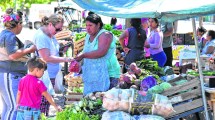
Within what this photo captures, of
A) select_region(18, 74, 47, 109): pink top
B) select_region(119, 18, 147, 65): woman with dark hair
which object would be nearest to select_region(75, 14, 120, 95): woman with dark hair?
select_region(18, 74, 47, 109): pink top

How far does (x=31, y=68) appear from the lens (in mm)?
6797

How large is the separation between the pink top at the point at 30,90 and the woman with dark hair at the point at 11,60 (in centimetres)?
60

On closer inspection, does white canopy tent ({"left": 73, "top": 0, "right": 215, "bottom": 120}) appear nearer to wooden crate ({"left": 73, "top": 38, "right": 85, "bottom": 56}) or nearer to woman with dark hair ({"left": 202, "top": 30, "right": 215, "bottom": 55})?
wooden crate ({"left": 73, "top": 38, "right": 85, "bottom": 56})

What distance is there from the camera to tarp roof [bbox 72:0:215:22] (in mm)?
5586

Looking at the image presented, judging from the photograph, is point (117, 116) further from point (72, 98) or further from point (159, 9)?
point (72, 98)

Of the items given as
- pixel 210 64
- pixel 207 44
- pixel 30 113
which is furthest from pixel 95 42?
pixel 207 44

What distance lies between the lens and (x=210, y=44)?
12.1 meters

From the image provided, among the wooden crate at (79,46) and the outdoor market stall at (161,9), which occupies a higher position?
the outdoor market stall at (161,9)

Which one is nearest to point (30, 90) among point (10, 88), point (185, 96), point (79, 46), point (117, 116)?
point (10, 88)

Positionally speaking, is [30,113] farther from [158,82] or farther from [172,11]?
[172,11]

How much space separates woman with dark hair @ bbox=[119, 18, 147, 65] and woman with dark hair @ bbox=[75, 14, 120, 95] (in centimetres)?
188

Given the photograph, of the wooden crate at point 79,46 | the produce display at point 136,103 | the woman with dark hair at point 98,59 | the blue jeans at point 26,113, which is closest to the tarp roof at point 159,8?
the woman with dark hair at point 98,59

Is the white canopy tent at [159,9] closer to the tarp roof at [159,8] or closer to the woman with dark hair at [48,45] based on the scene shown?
the tarp roof at [159,8]

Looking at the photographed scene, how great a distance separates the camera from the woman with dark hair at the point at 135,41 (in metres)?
9.05
